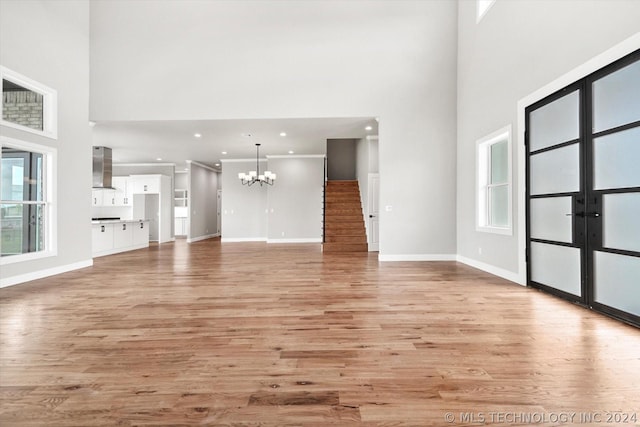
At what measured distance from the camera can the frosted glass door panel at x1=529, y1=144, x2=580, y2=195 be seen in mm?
3674

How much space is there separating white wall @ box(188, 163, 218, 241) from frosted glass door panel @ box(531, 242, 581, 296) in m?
11.0

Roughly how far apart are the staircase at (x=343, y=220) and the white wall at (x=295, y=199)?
1099 mm

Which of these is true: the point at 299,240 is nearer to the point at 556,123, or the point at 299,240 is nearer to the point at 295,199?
the point at 295,199

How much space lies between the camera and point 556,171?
13.0ft

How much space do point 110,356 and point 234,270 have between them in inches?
144

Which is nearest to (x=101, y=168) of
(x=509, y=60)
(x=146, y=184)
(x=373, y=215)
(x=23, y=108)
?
(x=146, y=184)

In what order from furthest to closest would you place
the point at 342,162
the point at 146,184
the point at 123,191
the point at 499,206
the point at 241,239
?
the point at 342,162 < the point at 241,239 < the point at 123,191 < the point at 146,184 < the point at 499,206

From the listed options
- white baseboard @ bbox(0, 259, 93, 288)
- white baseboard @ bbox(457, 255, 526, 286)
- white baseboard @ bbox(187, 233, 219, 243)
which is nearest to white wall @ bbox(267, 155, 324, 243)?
white baseboard @ bbox(187, 233, 219, 243)

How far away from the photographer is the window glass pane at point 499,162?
5.42 meters

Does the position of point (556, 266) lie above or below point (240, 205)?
below

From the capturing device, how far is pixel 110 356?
7.59 ft

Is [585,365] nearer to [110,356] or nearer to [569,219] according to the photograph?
[569,219]

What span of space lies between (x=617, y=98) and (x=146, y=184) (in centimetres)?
1299

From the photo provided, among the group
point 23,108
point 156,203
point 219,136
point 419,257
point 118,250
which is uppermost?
point 219,136
